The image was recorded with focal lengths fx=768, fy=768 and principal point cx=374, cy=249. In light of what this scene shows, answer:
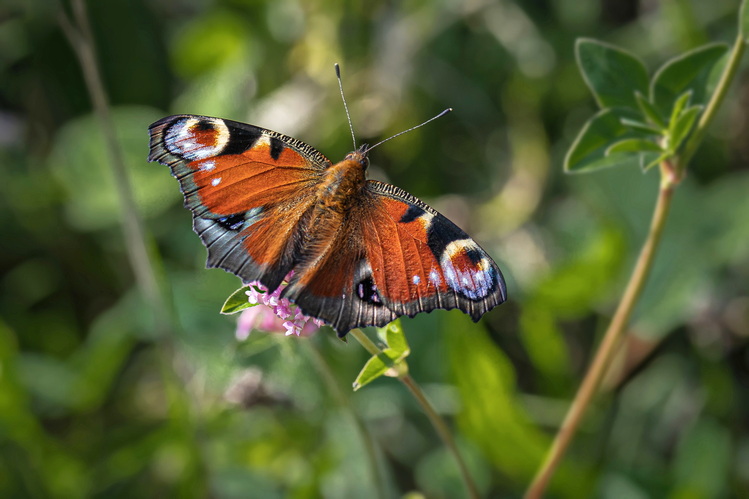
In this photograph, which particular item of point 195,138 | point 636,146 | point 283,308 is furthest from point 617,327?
point 195,138

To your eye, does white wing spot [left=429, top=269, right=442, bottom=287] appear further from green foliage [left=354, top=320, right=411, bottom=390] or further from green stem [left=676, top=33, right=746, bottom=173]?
green stem [left=676, top=33, right=746, bottom=173]

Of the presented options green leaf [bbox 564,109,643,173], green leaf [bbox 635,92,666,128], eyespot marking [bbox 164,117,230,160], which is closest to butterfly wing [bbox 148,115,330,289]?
eyespot marking [bbox 164,117,230,160]

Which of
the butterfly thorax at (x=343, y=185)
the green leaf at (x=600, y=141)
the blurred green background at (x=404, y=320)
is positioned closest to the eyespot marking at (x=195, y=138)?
the butterfly thorax at (x=343, y=185)

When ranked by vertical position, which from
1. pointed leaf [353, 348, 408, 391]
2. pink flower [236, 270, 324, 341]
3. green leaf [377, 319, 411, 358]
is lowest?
pointed leaf [353, 348, 408, 391]

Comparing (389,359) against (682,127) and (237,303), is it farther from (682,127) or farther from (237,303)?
(682,127)

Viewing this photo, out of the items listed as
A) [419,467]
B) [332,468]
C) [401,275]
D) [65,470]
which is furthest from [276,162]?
[65,470]

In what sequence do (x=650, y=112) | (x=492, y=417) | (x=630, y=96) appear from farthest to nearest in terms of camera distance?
(x=492, y=417)
(x=630, y=96)
(x=650, y=112)

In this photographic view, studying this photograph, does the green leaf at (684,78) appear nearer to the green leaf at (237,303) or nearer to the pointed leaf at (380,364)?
the pointed leaf at (380,364)
